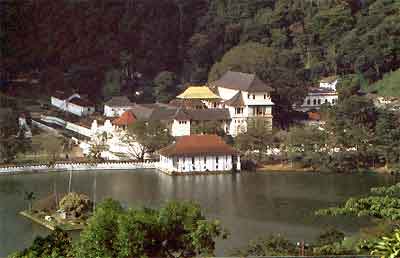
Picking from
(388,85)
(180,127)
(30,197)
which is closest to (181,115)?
(180,127)

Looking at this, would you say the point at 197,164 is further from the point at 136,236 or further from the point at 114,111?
the point at 136,236

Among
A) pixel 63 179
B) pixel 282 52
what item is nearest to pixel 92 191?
pixel 63 179

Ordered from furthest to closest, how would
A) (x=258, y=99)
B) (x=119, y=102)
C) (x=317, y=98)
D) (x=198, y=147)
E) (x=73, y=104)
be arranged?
(x=73, y=104) → (x=317, y=98) → (x=119, y=102) → (x=258, y=99) → (x=198, y=147)

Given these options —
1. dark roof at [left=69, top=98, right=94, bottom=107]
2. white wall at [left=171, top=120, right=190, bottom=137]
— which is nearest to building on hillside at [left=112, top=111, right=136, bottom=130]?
white wall at [left=171, top=120, right=190, bottom=137]

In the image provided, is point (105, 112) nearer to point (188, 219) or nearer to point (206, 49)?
point (206, 49)

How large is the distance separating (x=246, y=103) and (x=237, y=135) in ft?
5.02

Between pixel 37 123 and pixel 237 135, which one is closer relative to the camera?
pixel 237 135

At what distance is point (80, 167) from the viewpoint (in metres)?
20.0

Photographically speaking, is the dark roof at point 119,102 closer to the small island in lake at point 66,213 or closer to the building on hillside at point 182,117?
the building on hillside at point 182,117

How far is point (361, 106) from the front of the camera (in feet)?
70.4

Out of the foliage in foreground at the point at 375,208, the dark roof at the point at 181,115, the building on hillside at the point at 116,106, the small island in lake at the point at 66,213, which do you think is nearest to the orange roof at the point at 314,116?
the dark roof at the point at 181,115

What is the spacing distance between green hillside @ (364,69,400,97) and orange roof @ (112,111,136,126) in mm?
6156

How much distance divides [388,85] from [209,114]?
16.5 feet

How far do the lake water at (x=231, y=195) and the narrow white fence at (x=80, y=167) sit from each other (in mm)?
344
